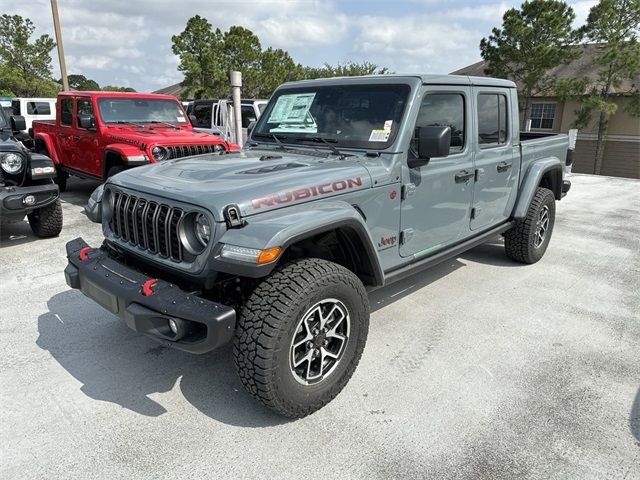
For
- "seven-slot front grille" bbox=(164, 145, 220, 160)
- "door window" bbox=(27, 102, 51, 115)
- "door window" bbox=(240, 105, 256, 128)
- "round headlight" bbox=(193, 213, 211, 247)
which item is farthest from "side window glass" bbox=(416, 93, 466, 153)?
"door window" bbox=(27, 102, 51, 115)

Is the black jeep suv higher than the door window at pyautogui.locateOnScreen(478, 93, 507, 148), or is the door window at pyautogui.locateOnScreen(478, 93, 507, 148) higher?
the door window at pyautogui.locateOnScreen(478, 93, 507, 148)

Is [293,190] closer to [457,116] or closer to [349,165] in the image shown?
[349,165]

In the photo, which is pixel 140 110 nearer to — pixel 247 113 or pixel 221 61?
pixel 247 113

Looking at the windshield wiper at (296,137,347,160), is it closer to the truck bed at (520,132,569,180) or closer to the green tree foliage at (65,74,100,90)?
the truck bed at (520,132,569,180)

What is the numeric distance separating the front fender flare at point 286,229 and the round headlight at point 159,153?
194 inches

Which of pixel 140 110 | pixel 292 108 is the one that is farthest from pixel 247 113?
pixel 292 108

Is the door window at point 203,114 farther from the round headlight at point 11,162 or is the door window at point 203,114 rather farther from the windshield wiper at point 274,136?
the windshield wiper at point 274,136

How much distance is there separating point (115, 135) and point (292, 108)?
14.6ft

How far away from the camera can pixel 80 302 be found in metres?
4.00

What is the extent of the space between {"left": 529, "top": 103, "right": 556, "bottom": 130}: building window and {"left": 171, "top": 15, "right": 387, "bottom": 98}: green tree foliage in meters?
17.1

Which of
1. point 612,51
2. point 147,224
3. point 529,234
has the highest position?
point 612,51

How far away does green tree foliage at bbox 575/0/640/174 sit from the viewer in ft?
82.4

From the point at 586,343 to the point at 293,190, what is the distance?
255 centimetres

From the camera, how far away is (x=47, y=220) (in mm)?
5641
